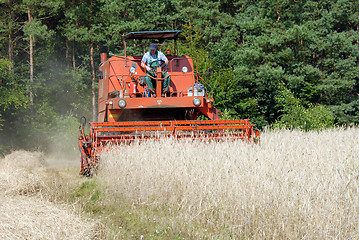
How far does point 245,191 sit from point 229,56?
81.2 ft

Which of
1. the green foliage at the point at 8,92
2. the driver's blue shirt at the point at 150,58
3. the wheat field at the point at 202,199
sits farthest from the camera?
the green foliage at the point at 8,92

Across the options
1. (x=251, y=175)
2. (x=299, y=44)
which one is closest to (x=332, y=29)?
(x=299, y=44)

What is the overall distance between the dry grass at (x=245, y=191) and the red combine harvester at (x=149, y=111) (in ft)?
4.51

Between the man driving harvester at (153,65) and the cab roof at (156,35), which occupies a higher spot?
the cab roof at (156,35)

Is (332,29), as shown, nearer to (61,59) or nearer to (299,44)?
(299,44)

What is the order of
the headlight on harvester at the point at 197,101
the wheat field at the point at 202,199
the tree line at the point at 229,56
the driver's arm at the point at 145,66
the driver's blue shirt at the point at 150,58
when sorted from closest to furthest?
the wheat field at the point at 202,199 → the headlight on harvester at the point at 197,101 → the driver's arm at the point at 145,66 → the driver's blue shirt at the point at 150,58 → the tree line at the point at 229,56

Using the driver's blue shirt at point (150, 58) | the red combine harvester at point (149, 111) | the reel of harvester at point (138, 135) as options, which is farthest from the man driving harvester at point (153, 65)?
the reel of harvester at point (138, 135)

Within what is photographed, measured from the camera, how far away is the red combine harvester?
8.88m

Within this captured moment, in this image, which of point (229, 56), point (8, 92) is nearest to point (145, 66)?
point (8, 92)

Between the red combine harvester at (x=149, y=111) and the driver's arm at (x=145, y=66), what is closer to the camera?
the red combine harvester at (x=149, y=111)

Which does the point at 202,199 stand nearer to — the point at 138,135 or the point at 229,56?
the point at 138,135

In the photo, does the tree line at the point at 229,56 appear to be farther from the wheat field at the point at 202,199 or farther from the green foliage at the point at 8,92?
the wheat field at the point at 202,199

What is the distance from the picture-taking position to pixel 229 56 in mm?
29172

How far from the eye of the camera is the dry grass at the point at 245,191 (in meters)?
4.32
